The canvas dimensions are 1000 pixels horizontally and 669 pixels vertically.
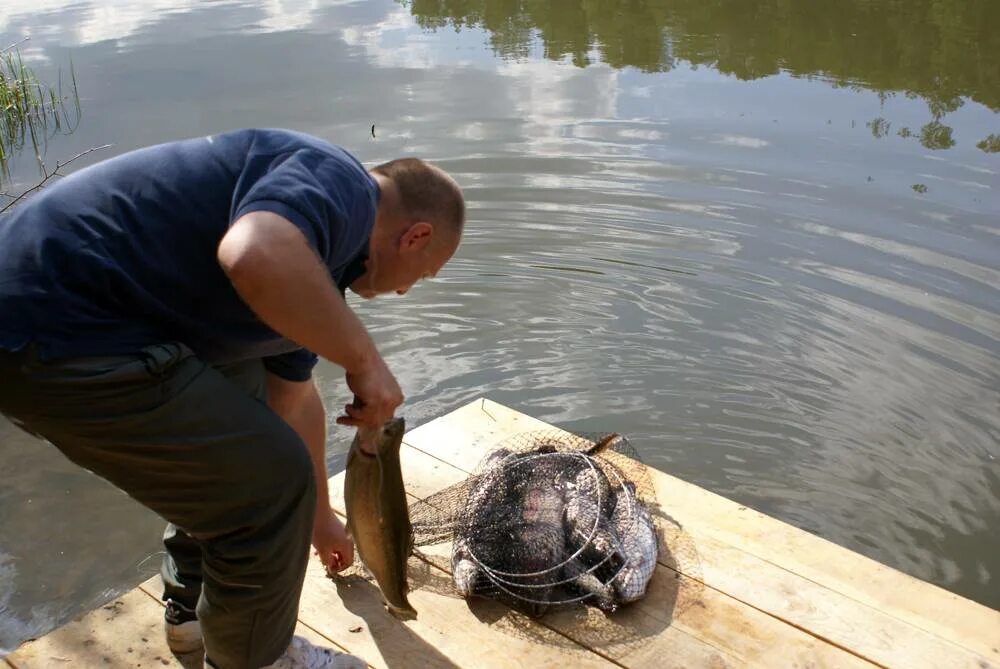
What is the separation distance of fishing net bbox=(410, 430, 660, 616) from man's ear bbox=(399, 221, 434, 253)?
1.36 meters

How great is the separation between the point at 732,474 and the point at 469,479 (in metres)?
1.82

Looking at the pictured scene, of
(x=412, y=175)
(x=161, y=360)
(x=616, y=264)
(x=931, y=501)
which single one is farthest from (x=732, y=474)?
(x=161, y=360)

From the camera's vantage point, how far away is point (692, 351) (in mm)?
6422

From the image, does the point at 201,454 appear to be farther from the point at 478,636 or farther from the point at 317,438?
the point at 478,636

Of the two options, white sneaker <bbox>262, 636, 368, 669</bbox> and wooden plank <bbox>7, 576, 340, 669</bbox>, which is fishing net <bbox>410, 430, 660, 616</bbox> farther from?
wooden plank <bbox>7, 576, 340, 669</bbox>

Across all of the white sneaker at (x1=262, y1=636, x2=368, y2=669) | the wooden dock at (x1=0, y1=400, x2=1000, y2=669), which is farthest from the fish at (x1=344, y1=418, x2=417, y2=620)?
the wooden dock at (x1=0, y1=400, x2=1000, y2=669)

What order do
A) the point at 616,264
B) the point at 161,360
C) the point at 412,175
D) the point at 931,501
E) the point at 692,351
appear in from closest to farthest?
1. the point at 161,360
2. the point at 412,175
3. the point at 931,501
4. the point at 692,351
5. the point at 616,264

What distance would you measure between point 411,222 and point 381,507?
764 millimetres

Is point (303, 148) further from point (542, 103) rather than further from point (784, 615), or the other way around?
point (542, 103)

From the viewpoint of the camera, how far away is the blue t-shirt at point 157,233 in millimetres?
2174

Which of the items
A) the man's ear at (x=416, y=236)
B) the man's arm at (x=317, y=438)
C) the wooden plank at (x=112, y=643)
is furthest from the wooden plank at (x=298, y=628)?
the man's ear at (x=416, y=236)

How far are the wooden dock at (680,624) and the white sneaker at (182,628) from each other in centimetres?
5

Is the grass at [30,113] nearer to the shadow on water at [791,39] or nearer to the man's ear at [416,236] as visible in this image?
the shadow on water at [791,39]

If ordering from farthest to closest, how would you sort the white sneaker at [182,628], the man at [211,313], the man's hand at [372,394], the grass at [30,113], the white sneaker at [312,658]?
the grass at [30,113], the white sneaker at [182,628], the white sneaker at [312,658], the man's hand at [372,394], the man at [211,313]
